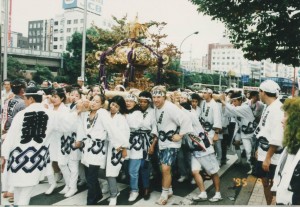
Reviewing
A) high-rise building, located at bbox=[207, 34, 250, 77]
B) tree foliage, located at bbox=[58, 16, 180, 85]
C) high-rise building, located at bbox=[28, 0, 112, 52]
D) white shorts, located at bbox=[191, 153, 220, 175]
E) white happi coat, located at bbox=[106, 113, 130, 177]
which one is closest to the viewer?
white happi coat, located at bbox=[106, 113, 130, 177]

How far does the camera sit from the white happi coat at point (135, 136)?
490cm

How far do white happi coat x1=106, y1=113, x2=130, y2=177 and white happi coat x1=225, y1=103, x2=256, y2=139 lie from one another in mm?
2450

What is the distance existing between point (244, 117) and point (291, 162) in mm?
3897

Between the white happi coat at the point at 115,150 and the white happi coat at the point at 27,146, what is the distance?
3.23 feet

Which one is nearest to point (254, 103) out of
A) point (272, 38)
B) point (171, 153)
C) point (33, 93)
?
Result: point (272, 38)

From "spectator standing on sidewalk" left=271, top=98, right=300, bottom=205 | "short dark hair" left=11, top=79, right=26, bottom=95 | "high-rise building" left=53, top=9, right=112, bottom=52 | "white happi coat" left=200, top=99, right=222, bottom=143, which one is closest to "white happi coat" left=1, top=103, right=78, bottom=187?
"short dark hair" left=11, top=79, right=26, bottom=95

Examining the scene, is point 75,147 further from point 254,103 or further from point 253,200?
point 254,103

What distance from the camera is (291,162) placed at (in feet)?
8.54

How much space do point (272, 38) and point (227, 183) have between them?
121 inches

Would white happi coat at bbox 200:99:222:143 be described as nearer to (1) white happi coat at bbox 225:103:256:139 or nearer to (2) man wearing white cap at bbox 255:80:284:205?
(1) white happi coat at bbox 225:103:256:139

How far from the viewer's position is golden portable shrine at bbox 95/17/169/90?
812 centimetres

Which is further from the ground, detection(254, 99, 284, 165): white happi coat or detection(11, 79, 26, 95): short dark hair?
detection(11, 79, 26, 95): short dark hair

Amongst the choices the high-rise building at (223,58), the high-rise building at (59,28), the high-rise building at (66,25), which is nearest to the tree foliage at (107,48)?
the high-rise building at (59,28)

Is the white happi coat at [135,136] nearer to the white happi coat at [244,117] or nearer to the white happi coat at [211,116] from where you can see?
the white happi coat at [211,116]
